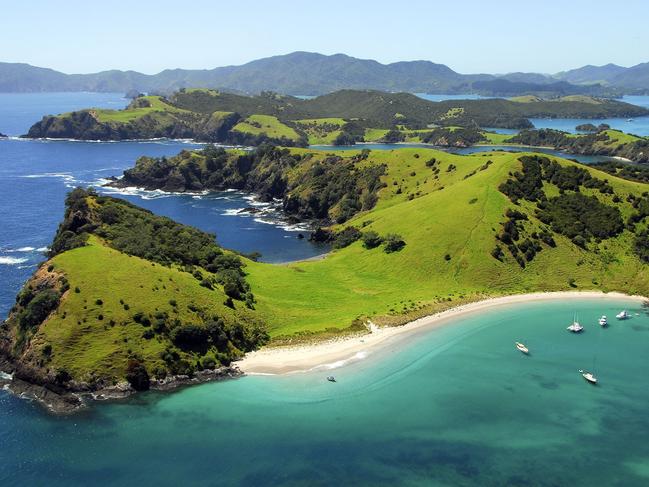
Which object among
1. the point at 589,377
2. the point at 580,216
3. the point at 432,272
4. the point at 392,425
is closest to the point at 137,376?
the point at 392,425

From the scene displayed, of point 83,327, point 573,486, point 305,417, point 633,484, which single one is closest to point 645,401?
point 633,484

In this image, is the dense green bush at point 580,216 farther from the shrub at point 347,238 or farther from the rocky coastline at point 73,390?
the rocky coastline at point 73,390

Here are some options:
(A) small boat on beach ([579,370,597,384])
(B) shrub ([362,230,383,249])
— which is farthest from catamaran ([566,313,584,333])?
(B) shrub ([362,230,383,249])

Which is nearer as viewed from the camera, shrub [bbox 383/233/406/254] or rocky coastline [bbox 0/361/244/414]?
rocky coastline [bbox 0/361/244/414]

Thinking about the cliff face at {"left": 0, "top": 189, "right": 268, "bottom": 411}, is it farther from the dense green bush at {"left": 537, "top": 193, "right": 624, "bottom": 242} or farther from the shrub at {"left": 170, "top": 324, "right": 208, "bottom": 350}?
the dense green bush at {"left": 537, "top": 193, "right": 624, "bottom": 242}

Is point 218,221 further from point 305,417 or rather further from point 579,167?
point 305,417

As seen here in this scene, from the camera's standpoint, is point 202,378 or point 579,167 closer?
point 202,378
